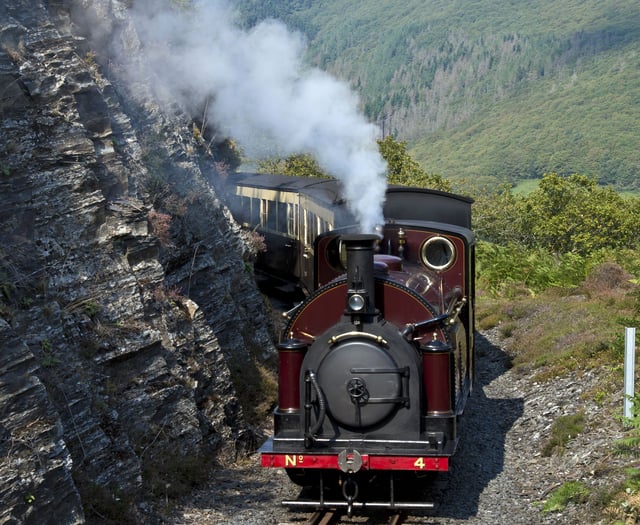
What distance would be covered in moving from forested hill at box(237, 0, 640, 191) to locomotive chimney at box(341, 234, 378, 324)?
75864 mm

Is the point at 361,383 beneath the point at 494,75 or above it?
beneath

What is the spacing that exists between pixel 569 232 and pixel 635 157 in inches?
2353

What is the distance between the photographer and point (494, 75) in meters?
129

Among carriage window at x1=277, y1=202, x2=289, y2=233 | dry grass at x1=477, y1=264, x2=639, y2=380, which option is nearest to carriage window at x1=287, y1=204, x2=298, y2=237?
carriage window at x1=277, y1=202, x2=289, y2=233

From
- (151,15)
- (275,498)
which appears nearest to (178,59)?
(151,15)

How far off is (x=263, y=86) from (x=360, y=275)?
683 centimetres

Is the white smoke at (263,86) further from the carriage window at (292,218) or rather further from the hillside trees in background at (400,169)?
the hillside trees in background at (400,169)

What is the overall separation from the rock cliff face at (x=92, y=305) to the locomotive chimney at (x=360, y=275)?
2.95 m

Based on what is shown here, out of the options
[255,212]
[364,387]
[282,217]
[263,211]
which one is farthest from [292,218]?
[364,387]

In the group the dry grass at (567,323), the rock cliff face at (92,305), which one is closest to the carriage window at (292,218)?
the dry grass at (567,323)

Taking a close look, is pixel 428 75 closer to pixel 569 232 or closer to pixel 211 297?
pixel 569 232

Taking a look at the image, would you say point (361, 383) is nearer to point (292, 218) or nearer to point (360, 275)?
point (360, 275)

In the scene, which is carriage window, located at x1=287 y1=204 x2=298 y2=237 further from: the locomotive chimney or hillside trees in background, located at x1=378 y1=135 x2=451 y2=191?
hillside trees in background, located at x1=378 y1=135 x2=451 y2=191

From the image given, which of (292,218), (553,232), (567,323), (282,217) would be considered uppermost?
(553,232)
